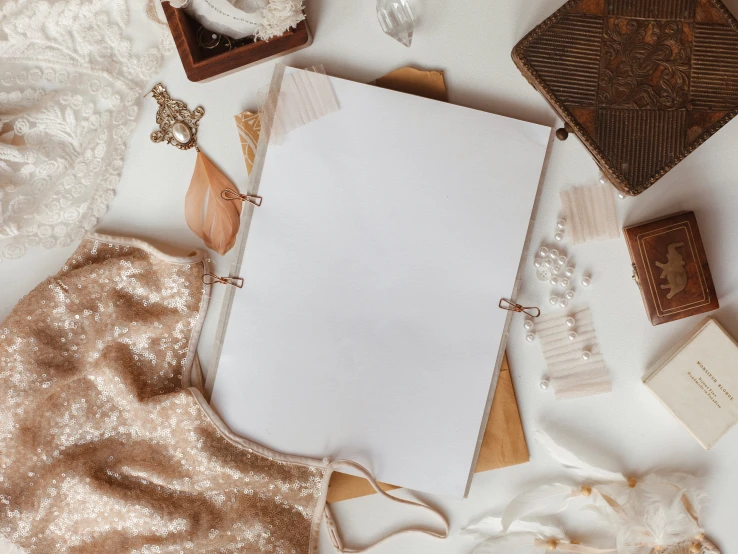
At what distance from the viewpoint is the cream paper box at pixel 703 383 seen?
0.96 m

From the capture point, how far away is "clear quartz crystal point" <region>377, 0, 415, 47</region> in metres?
0.96

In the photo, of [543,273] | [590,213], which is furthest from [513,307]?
[590,213]

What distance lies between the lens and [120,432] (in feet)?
3.23

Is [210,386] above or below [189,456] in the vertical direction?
above

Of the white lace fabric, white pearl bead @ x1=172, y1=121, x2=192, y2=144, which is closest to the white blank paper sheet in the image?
white pearl bead @ x1=172, y1=121, x2=192, y2=144

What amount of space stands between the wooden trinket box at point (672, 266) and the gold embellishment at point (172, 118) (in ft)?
2.70

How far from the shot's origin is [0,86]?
0.97m

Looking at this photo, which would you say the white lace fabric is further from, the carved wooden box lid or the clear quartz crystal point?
the carved wooden box lid

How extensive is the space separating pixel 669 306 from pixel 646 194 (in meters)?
0.21

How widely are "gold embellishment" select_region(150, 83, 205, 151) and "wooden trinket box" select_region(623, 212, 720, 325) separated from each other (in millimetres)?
824

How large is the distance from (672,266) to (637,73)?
0.34 meters

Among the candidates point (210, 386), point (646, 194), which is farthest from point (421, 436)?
point (646, 194)

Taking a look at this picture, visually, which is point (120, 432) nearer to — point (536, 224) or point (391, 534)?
point (391, 534)

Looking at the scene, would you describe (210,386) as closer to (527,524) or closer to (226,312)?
(226,312)
